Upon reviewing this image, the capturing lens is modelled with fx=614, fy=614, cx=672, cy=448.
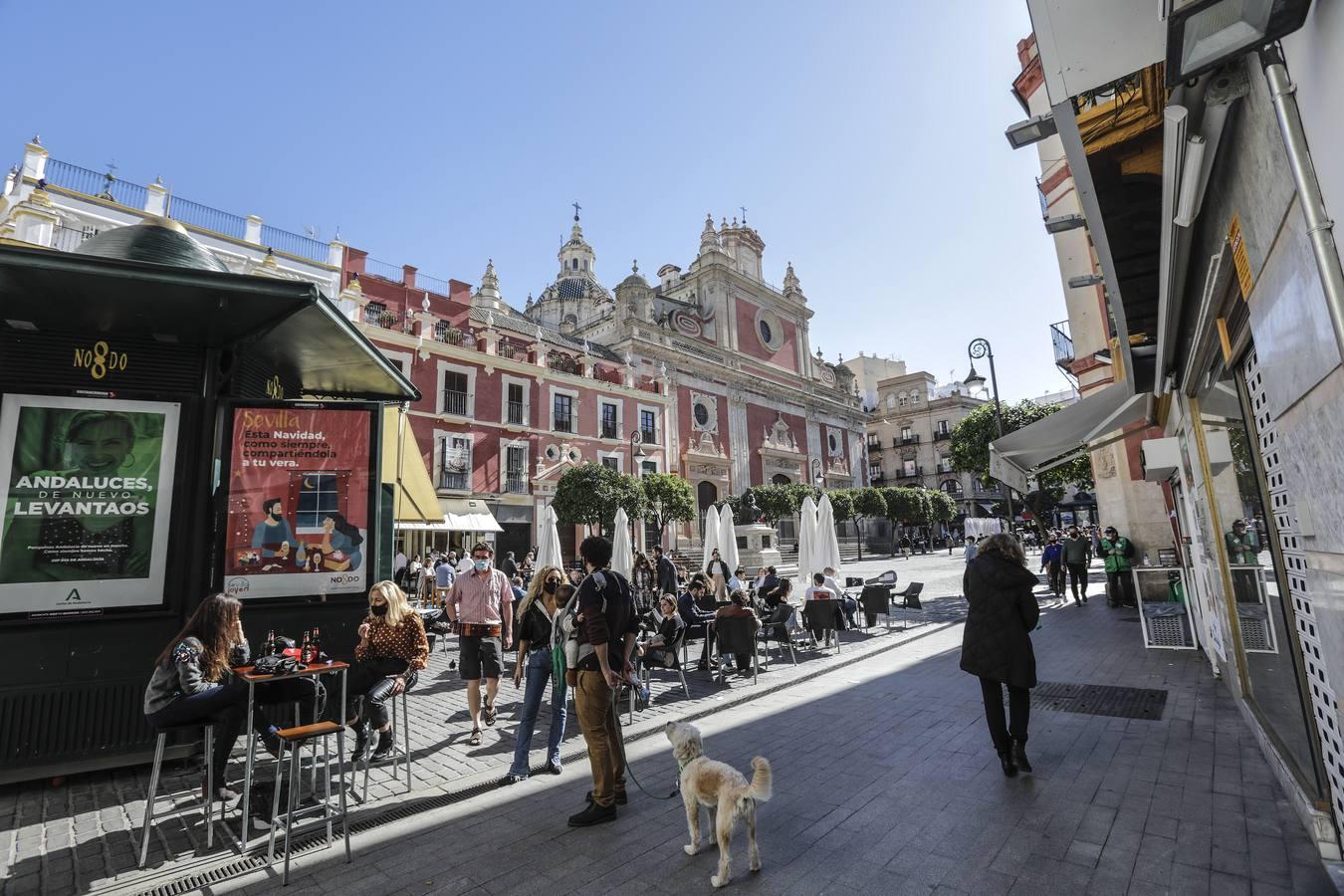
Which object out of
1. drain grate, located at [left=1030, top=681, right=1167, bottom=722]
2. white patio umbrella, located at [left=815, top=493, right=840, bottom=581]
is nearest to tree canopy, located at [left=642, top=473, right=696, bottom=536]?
white patio umbrella, located at [left=815, top=493, right=840, bottom=581]

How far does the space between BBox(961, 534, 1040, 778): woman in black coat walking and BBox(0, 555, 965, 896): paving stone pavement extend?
2948 mm

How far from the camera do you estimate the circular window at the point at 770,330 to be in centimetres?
4056

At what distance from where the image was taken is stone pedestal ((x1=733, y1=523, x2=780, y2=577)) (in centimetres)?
2581

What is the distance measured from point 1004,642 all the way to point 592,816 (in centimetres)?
298

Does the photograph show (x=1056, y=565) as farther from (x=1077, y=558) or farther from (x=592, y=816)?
(x=592, y=816)

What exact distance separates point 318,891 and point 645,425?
2802cm

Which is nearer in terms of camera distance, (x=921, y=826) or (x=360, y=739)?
(x=921, y=826)

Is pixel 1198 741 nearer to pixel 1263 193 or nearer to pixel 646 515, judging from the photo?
pixel 1263 193

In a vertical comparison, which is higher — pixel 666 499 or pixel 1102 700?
pixel 666 499

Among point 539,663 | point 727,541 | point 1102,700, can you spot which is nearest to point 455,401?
point 727,541

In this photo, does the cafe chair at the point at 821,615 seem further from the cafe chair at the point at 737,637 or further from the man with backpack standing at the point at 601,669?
the man with backpack standing at the point at 601,669

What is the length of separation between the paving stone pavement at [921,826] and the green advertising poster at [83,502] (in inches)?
124

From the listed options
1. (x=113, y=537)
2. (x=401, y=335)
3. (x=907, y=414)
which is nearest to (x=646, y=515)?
(x=401, y=335)

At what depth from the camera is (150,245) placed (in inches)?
218
